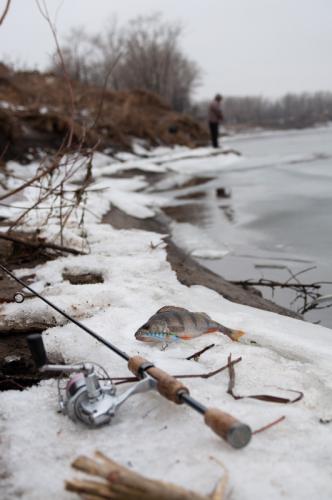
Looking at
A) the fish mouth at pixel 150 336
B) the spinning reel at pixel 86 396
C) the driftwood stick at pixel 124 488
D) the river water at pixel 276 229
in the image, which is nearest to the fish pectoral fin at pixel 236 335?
the fish mouth at pixel 150 336

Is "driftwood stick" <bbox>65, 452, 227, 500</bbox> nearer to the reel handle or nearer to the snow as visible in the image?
the snow

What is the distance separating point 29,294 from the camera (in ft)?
10.2

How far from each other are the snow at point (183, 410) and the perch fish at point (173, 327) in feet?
0.17

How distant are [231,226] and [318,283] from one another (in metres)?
2.71

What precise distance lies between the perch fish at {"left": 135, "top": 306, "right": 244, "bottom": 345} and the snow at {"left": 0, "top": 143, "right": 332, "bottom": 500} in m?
0.05

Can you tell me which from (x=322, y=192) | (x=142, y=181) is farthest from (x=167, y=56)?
(x=322, y=192)

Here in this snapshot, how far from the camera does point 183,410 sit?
1.68 meters

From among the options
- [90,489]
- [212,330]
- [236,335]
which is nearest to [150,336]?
[212,330]

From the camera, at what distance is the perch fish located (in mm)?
2273

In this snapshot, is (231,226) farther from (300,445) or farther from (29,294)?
(300,445)

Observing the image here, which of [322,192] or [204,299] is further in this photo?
[322,192]

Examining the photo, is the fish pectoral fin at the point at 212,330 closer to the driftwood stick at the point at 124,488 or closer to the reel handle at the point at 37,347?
the reel handle at the point at 37,347

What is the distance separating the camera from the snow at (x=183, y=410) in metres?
1.37

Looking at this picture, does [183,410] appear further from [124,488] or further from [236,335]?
[236,335]
